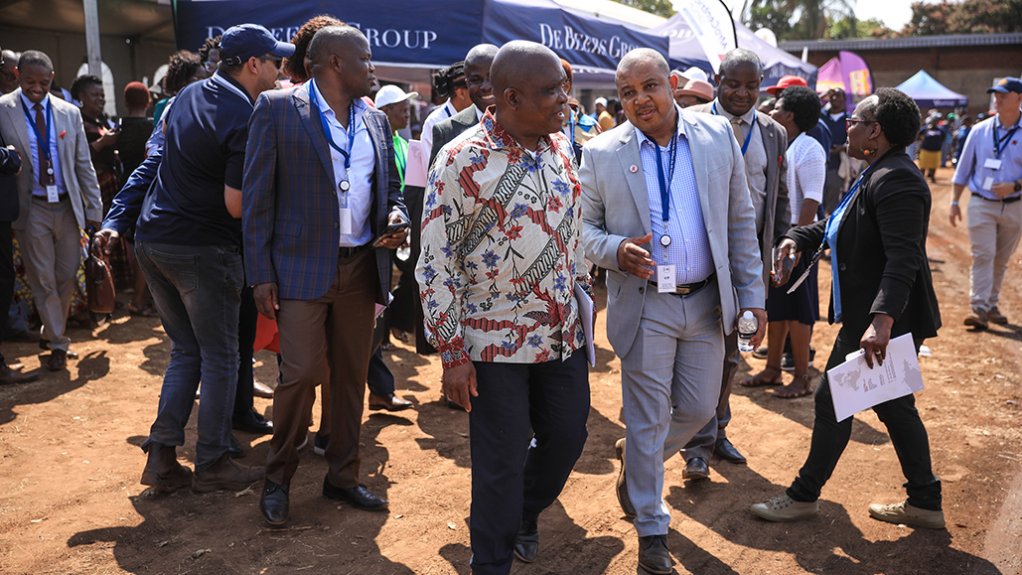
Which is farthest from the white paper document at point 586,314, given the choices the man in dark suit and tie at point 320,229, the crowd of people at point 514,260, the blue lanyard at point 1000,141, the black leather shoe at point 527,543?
the blue lanyard at point 1000,141

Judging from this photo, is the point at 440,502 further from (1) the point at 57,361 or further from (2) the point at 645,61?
(1) the point at 57,361

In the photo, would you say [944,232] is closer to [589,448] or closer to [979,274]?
[979,274]

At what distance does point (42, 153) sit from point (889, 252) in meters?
5.88

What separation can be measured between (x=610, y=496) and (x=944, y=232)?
47.5 ft

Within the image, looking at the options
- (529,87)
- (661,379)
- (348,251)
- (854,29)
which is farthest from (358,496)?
(854,29)

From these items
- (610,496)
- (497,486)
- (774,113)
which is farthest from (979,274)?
(497,486)

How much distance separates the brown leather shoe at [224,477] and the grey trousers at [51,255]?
9.75ft

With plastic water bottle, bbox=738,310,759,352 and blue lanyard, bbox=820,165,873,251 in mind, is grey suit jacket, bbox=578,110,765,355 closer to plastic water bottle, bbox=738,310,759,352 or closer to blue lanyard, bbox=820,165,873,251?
plastic water bottle, bbox=738,310,759,352

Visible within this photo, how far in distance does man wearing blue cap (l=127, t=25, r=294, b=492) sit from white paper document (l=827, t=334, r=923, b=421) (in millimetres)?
2868

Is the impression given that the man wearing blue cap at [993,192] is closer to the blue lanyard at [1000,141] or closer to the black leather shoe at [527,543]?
the blue lanyard at [1000,141]

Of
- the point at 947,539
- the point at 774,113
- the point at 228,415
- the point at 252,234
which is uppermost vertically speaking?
the point at 774,113

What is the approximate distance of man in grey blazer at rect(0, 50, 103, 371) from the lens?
21.0ft

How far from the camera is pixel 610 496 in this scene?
4578mm

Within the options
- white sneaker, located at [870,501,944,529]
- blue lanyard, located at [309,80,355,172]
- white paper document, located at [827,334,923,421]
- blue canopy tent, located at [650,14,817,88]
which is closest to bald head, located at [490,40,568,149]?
blue lanyard, located at [309,80,355,172]
